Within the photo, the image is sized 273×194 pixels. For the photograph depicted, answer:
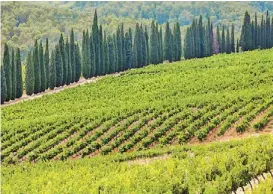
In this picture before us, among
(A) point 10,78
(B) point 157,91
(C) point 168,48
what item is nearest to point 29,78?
(A) point 10,78

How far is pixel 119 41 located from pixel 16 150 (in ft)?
161

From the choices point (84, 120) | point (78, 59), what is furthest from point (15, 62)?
point (84, 120)

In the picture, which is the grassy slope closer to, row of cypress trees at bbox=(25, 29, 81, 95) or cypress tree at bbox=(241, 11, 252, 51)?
row of cypress trees at bbox=(25, 29, 81, 95)

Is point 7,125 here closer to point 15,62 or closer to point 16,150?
point 16,150

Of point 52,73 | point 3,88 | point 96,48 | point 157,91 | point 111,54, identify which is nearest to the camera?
point 157,91

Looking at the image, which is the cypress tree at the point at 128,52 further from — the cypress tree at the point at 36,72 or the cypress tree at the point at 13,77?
the cypress tree at the point at 13,77

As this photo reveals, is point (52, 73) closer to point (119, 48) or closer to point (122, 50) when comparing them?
point (119, 48)

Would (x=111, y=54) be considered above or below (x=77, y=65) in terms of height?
above

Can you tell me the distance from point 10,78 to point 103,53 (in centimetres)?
2013

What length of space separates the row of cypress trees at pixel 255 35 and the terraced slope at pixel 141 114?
36.1 m

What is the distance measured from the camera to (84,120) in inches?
1582

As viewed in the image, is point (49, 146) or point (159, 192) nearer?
point (159, 192)

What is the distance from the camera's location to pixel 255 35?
93.4 metres

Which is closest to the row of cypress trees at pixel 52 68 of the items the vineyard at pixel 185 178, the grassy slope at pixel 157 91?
the grassy slope at pixel 157 91
